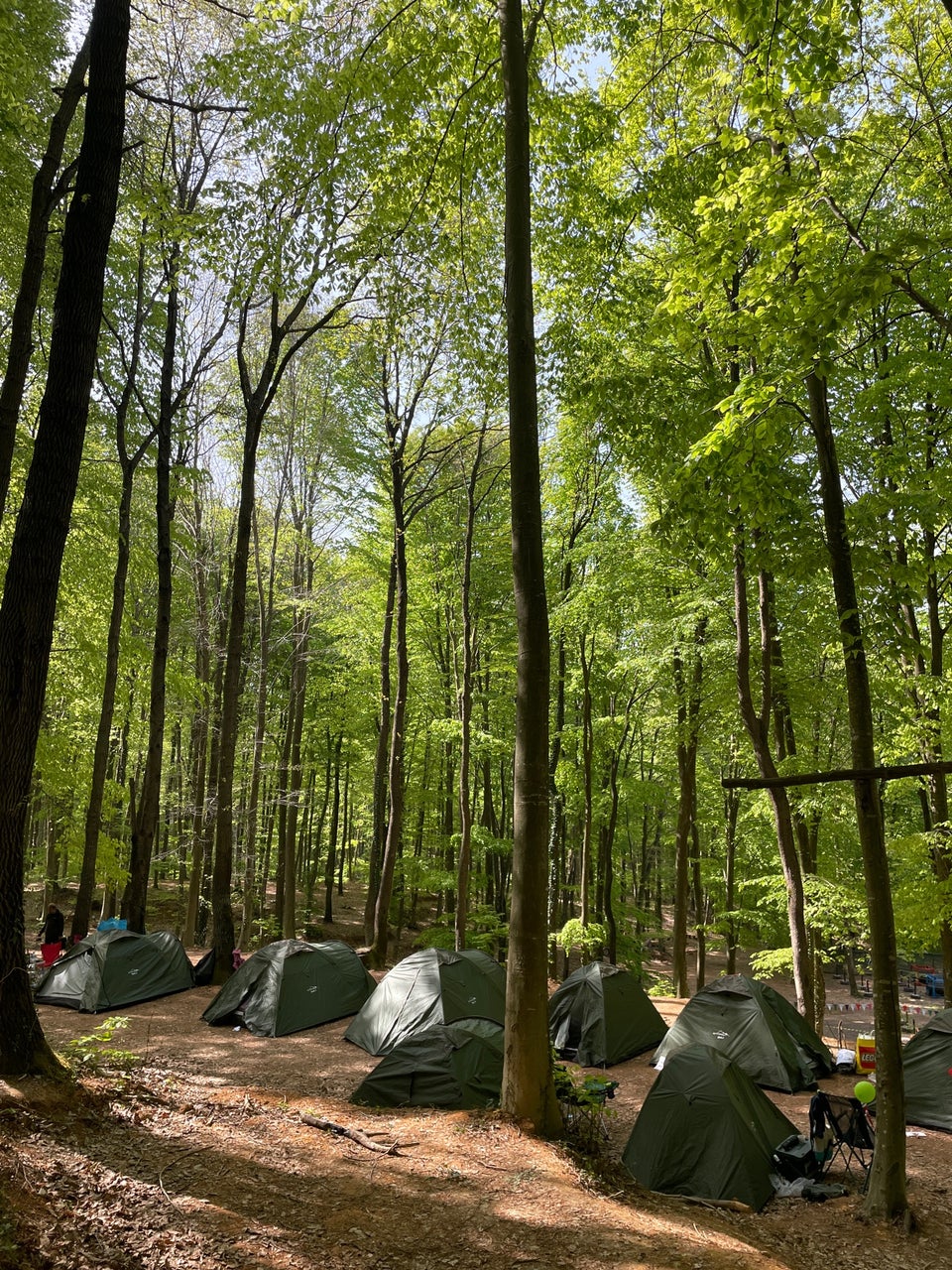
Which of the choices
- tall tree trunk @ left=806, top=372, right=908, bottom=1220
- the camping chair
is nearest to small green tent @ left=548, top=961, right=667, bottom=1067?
the camping chair

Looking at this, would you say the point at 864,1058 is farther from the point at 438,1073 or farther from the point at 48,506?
the point at 48,506

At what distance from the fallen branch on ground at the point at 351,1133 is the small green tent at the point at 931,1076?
6742 mm

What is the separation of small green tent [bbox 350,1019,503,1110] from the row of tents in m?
0.01

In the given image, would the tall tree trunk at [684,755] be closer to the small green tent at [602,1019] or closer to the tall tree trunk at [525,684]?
the small green tent at [602,1019]

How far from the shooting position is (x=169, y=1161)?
181 inches

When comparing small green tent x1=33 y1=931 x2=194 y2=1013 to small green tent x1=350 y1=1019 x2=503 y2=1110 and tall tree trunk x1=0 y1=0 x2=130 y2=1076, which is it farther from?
tall tree trunk x1=0 y1=0 x2=130 y2=1076

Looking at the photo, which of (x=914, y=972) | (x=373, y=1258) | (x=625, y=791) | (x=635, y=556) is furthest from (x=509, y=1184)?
(x=914, y=972)

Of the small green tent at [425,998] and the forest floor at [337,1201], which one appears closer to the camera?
the forest floor at [337,1201]

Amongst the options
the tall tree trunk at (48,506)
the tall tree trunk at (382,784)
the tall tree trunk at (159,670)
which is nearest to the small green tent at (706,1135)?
the tall tree trunk at (48,506)

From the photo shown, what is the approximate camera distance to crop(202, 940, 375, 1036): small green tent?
1045 centimetres

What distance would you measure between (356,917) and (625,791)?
11.4m

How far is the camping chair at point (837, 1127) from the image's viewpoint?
273 inches

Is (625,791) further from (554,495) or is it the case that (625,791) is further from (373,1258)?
(373,1258)

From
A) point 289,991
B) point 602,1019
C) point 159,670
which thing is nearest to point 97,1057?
point 289,991
